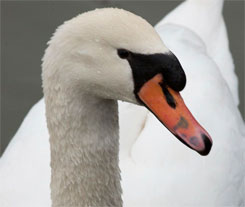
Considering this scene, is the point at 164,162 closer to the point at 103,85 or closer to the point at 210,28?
the point at 103,85

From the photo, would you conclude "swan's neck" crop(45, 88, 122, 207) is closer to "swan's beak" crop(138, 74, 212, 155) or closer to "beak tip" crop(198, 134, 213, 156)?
"swan's beak" crop(138, 74, 212, 155)

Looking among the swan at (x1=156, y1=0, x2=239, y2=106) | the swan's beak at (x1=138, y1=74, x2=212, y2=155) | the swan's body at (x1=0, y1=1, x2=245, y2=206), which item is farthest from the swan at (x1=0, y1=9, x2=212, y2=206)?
the swan at (x1=156, y1=0, x2=239, y2=106)

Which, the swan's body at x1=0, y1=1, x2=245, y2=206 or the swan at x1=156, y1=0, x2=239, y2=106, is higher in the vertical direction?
the swan at x1=156, y1=0, x2=239, y2=106

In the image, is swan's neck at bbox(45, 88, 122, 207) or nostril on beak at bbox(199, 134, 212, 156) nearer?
nostril on beak at bbox(199, 134, 212, 156)

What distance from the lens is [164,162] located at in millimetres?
4125

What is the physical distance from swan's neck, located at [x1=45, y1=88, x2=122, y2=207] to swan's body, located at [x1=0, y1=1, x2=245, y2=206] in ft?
2.29

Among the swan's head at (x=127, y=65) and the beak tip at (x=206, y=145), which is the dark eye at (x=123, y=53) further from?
the beak tip at (x=206, y=145)

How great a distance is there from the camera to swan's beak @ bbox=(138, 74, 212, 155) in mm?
2803

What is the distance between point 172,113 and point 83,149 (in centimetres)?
47

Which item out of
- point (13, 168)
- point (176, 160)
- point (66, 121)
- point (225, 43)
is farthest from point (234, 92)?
point (66, 121)

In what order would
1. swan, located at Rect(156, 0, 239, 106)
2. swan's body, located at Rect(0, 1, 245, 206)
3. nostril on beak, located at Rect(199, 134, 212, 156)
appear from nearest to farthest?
nostril on beak, located at Rect(199, 134, 212, 156) < swan's body, located at Rect(0, 1, 245, 206) < swan, located at Rect(156, 0, 239, 106)

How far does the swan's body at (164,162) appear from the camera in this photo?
13.2ft

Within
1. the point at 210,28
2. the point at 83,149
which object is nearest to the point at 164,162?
the point at 83,149

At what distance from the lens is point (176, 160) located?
163 inches
